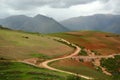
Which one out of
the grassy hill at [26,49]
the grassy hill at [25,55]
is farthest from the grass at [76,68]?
the grassy hill at [26,49]

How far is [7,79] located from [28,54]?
112 feet

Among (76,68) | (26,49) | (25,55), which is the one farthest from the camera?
(26,49)

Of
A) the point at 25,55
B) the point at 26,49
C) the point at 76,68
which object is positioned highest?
the point at 26,49

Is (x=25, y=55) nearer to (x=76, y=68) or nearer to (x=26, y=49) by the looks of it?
(x=26, y=49)

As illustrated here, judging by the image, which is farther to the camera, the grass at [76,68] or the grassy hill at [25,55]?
the grass at [76,68]

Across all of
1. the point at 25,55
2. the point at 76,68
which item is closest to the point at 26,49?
the point at 25,55

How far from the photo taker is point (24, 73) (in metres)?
52.1

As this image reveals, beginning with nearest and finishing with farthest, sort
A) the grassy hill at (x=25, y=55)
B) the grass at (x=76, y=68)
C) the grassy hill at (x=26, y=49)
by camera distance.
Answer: the grassy hill at (x=25, y=55), the grass at (x=76, y=68), the grassy hill at (x=26, y=49)

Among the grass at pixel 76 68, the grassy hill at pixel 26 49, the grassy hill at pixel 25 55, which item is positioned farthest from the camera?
the grassy hill at pixel 26 49

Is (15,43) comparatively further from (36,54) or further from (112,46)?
(112,46)

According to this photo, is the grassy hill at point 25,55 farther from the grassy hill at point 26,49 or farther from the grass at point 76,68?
the grass at point 76,68

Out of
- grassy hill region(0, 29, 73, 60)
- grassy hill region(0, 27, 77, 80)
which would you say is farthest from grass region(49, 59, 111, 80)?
grassy hill region(0, 29, 73, 60)

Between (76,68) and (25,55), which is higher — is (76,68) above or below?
below

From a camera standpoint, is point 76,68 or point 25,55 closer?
point 76,68
